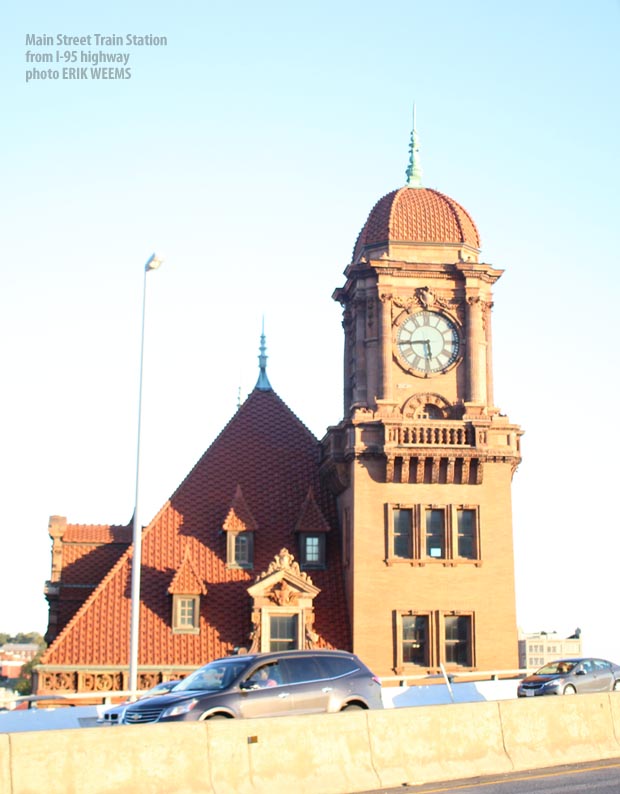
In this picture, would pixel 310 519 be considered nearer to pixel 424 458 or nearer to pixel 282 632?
pixel 282 632

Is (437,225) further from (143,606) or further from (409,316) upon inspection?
(143,606)

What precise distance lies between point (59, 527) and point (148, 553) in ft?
15.4

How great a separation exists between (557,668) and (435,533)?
34.3 feet

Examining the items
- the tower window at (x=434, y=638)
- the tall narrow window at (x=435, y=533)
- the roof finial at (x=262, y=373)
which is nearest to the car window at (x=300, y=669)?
the tower window at (x=434, y=638)

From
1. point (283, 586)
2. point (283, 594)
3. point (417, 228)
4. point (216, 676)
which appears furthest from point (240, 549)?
point (216, 676)

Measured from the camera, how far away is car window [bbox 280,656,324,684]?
23719 mm

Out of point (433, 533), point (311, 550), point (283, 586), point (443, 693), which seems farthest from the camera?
point (311, 550)

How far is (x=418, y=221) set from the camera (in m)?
48.2

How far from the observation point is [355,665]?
25.1 meters

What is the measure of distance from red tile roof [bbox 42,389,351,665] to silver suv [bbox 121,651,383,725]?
19333mm

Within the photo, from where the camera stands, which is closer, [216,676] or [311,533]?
[216,676]

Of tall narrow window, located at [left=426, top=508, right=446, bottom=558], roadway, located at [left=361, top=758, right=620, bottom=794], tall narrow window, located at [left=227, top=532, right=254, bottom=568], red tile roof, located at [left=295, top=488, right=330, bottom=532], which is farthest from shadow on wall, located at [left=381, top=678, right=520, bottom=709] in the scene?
roadway, located at [left=361, top=758, right=620, bottom=794]

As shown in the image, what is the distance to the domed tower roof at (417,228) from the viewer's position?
4756 cm

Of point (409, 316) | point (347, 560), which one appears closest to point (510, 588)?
point (347, 560)
